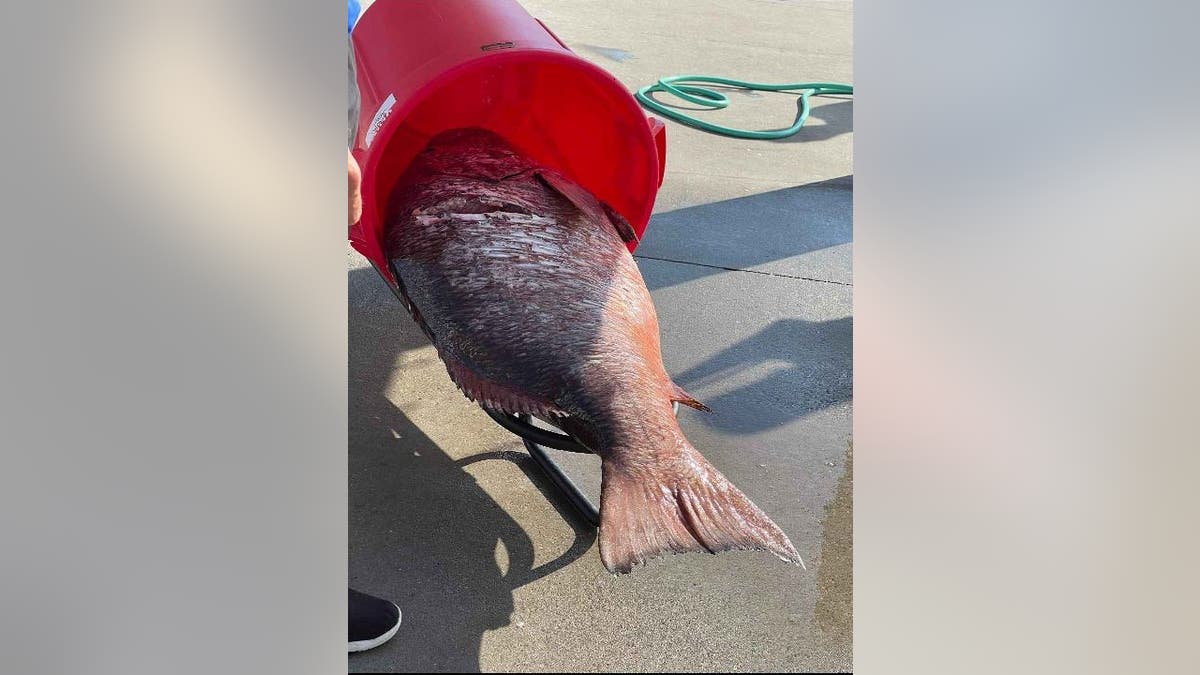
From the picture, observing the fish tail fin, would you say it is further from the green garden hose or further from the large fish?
the green garden hose

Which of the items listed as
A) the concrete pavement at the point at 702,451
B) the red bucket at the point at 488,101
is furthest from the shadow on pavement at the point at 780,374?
the red bucket at the point at 488,101

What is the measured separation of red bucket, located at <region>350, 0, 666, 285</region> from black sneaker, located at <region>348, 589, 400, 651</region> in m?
0.72

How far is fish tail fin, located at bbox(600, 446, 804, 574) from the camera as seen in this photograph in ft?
4.76

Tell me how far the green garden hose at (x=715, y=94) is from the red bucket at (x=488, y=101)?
2.02m

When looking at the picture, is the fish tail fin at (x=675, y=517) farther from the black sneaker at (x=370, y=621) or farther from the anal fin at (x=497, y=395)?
the black sneaker at (x=370, y=621)

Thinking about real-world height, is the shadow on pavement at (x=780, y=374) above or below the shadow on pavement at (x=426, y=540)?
below

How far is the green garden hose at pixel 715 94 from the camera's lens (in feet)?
15.4

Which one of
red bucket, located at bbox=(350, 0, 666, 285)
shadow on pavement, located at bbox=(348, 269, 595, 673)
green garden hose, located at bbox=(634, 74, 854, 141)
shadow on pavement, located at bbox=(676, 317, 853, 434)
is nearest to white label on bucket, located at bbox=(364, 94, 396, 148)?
red bucket, located at bbox=(350, 0, 666, 285)

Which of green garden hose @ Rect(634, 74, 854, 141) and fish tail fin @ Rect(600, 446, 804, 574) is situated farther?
green garden hose @ Rect(634, 74, 854, 141)

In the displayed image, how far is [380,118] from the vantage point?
2086 mm

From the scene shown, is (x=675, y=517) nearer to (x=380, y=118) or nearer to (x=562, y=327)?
(x=562, y=327)
